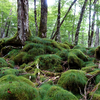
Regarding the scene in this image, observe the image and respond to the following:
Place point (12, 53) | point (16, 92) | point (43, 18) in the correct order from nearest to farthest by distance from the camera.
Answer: point (16, 92) < point (12, 53) < point (43, 18)

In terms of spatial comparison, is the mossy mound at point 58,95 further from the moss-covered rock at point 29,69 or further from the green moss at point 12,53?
the green moss at point 12,53

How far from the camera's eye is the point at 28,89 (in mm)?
1837

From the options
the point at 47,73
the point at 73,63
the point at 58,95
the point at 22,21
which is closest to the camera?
the point at 58,95

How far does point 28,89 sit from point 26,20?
207 inches

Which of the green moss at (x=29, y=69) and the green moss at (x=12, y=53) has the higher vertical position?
the green moss at (x=12, y=53)

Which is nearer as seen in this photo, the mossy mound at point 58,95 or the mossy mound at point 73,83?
the mossy mound at point 58,95

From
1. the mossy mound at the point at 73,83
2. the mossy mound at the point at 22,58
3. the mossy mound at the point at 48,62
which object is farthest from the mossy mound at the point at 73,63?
the mossy mound at the point at 22,58

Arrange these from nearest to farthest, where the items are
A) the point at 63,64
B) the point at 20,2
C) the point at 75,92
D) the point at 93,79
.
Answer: the point at 75,92, the point at 93,79, the point at 63,64, the point at 20,2

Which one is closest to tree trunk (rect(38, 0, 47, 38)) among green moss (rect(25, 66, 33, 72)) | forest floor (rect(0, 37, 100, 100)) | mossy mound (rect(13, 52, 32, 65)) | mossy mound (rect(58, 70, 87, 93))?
forest floor (rect(0, 37, 100, 100))

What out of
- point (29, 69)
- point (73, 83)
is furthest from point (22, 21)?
point (73, 83)

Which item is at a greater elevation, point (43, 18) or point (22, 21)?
point (43, 18)

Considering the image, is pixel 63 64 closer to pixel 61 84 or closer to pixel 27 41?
pixel 61 84

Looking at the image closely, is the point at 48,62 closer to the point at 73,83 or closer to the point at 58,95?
the point at 73,83

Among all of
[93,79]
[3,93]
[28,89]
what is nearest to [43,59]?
[93,79]
